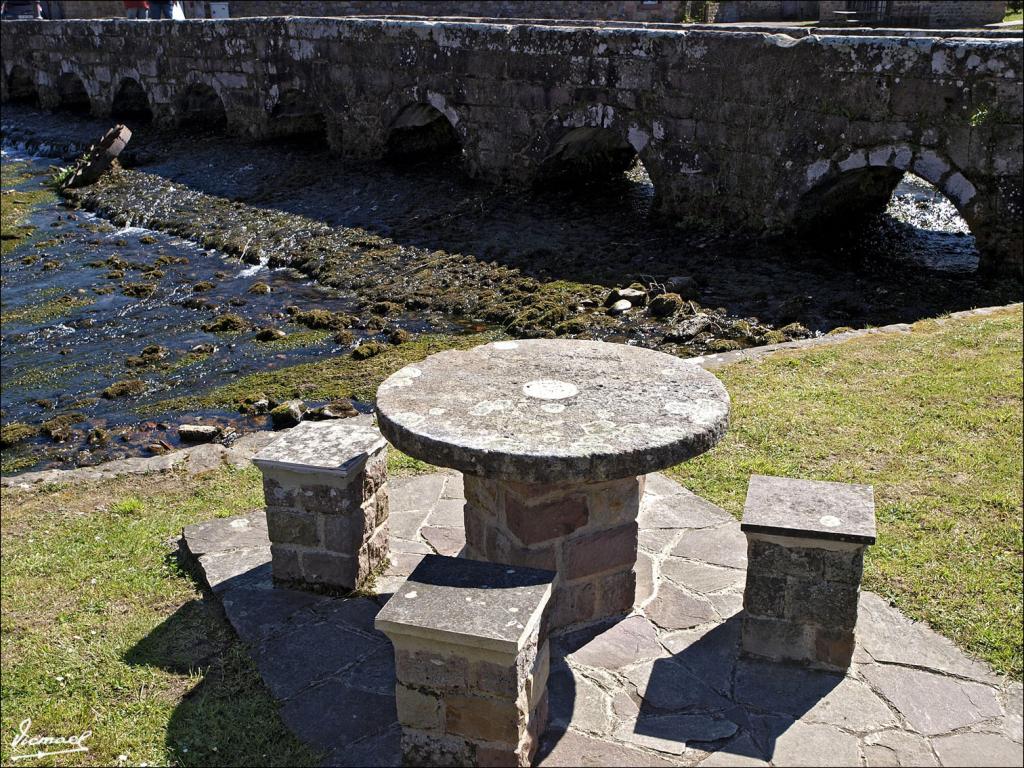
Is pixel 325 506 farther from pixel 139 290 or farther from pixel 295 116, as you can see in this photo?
pixel 295 116

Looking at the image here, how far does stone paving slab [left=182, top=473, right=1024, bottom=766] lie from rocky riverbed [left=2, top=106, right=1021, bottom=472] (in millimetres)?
3555

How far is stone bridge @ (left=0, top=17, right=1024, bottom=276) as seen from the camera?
10.2m

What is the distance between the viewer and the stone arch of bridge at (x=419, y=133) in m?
16.8

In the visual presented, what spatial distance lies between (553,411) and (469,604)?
1129 mm

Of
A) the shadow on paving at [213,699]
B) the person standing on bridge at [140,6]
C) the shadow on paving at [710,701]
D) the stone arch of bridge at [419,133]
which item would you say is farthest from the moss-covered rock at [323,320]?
the person standing on bridge at [140,6]

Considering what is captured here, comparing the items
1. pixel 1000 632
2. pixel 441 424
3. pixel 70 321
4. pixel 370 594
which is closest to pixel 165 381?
pixel 70 321

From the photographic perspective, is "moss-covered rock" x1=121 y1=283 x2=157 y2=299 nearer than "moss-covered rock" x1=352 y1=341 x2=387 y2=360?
No

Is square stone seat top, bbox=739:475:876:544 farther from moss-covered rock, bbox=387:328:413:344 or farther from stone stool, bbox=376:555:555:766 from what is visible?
moss-covered rock, bbox=387:328:413:344

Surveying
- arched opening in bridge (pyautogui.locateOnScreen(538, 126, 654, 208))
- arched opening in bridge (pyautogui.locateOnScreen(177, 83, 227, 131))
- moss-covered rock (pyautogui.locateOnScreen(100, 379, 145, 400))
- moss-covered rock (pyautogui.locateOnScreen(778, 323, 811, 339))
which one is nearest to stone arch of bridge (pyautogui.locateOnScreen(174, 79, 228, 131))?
arched opening in bridge (pyautogui.locateOnScreen(177, 83, 227, 131))

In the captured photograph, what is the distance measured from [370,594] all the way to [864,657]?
2332mm

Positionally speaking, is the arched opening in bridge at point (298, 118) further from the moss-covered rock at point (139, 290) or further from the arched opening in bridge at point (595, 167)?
the moss-covered rock at point (139, 290)

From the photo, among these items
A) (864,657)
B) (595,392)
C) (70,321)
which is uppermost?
(595,392)

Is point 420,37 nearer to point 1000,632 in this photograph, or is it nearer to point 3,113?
point 1000,632

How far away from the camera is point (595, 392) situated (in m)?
4.87
